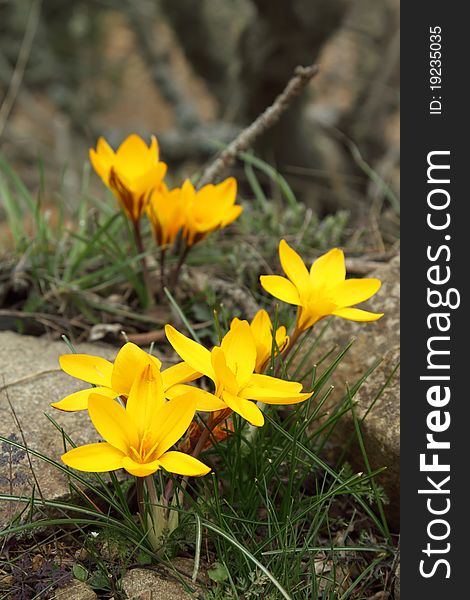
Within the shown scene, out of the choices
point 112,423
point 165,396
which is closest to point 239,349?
point 165,396

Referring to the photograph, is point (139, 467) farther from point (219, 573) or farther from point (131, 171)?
point (131, 171)

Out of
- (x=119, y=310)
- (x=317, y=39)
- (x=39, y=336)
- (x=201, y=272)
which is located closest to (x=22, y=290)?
(x=39, y=336)

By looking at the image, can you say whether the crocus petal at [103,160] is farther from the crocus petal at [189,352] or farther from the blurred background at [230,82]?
the blurred background at [230,82]

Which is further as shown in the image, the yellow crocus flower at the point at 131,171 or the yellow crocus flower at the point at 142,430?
the yellow crocus flower at the point at 131,171

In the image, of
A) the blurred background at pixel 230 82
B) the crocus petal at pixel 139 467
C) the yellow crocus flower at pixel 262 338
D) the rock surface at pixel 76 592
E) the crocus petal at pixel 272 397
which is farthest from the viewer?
the blurred background at pixel 230 82

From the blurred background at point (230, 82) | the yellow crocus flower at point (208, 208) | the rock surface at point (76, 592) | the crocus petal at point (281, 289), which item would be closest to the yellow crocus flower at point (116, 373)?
the crocus petal at point (281, 289)

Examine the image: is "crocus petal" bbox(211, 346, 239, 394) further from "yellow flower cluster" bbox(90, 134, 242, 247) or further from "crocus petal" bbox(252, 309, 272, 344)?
"yellow flower cluster" bbox(90, 134, 242, 247)
